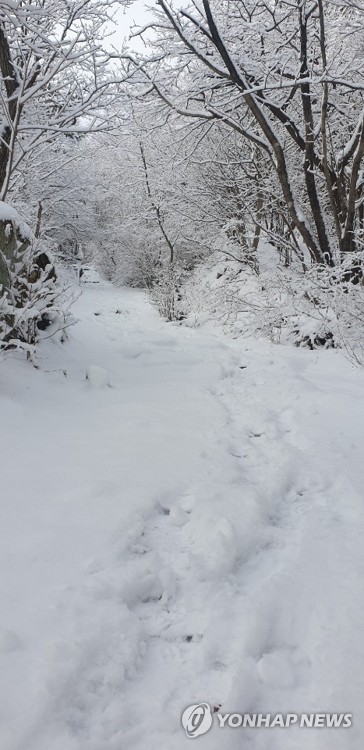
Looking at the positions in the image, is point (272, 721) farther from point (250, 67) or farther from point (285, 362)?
point (250, 67)

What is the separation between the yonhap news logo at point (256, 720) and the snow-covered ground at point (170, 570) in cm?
2

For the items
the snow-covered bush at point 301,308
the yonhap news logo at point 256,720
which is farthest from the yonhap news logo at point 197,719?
the snow-covered bush at point 301,308

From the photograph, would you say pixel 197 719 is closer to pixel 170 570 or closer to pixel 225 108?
pixel 170 570

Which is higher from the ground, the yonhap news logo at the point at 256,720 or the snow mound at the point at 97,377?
the snow mound at the point at 97,377

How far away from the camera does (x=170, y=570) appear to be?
1886 mm

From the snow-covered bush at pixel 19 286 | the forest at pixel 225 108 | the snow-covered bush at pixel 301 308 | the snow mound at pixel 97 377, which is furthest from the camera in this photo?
the snow-covered bush at pixel 301 308

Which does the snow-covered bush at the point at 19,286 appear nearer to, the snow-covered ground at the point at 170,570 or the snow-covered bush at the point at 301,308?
the snow-covered ground at the point at 170,570

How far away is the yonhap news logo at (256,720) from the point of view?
1264 mm

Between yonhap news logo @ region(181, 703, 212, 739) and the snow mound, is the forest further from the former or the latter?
yonhap news logo @ region(181, 703, 212, 739)

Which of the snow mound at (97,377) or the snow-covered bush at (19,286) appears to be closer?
the snow-covered bush at (19,286)

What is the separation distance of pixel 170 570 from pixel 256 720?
2.22 feet

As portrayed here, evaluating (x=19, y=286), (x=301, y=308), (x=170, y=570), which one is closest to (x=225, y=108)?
(x=301, y=308)

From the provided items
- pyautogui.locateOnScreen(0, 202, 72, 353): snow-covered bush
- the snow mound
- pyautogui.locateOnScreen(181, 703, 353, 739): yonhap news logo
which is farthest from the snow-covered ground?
pyautogui.locateOnScreen(0, 202, 72, 353): snow-covered bush

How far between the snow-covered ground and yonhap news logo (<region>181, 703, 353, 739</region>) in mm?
21
